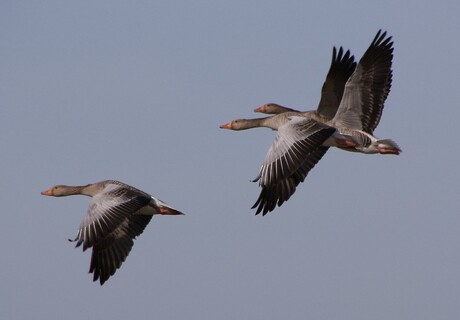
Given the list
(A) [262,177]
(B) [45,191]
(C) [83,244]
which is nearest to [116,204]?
(C) [83,244]

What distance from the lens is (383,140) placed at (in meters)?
22.1

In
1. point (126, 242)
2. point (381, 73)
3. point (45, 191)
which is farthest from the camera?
point (45, 191)

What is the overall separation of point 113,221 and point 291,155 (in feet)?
10.4

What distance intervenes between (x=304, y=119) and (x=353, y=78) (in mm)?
1961

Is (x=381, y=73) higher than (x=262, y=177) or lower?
higher

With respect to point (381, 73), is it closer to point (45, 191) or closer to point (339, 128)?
point (339, 128)

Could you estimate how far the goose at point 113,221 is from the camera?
65.8 feet

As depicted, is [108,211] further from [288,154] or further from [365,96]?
[365,96]

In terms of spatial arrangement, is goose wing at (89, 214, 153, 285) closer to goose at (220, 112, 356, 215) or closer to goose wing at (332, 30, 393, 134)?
goose at (220, 112, 356, 215)

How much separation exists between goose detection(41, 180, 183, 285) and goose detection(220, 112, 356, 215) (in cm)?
182

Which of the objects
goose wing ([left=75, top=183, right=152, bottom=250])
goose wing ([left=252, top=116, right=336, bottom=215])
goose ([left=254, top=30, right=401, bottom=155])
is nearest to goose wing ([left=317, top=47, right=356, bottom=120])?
goose ([left=254, top=30, right=401, bottom=155])

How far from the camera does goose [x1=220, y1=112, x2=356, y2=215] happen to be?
20.0 metres

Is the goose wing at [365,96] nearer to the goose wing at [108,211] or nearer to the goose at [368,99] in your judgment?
the goose at [368,99]

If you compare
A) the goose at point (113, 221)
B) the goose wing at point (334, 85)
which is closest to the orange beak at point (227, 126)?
the goose wing at point (334, 85)
